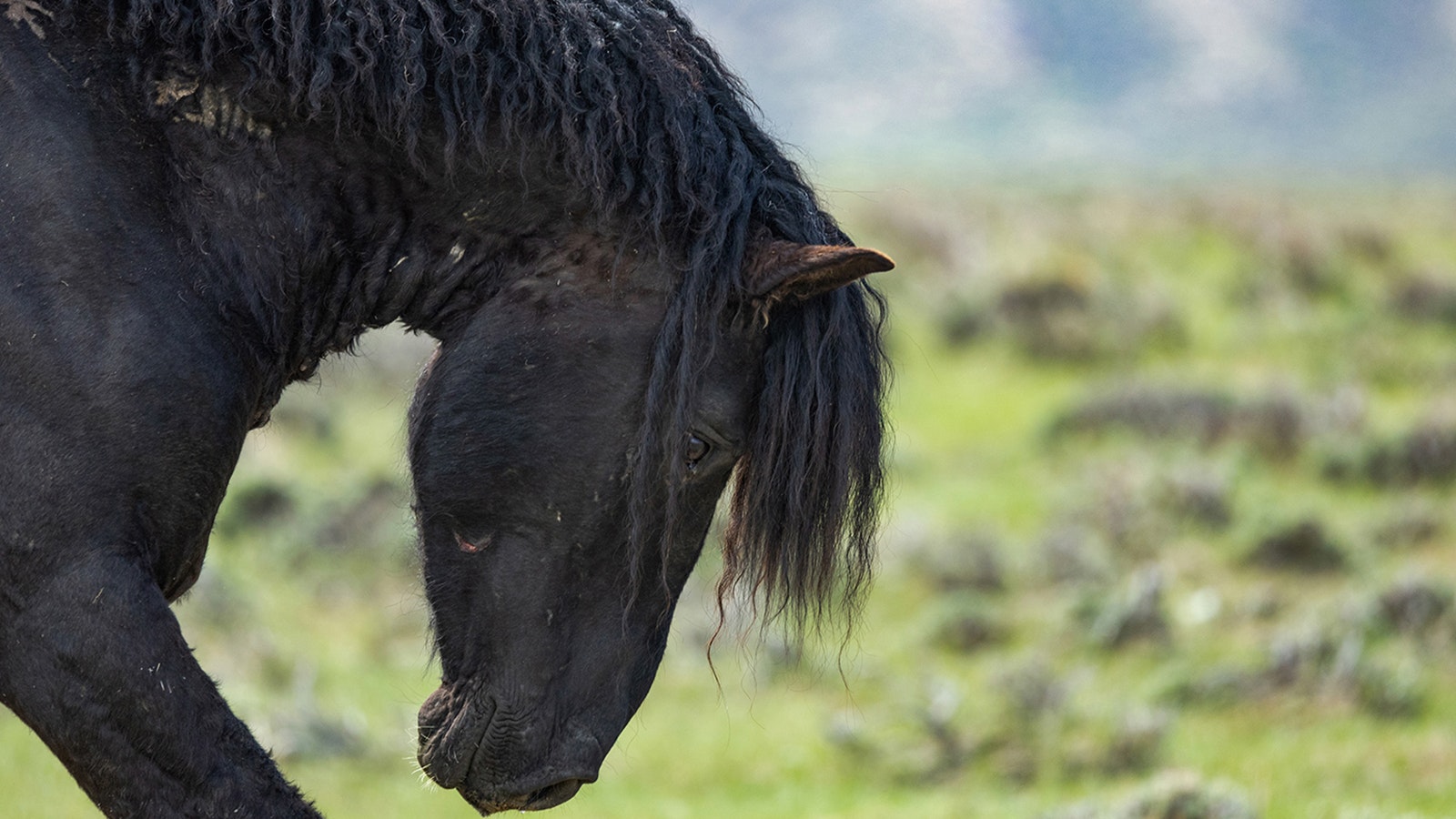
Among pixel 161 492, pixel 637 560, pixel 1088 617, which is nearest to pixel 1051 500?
pixel 1088 617

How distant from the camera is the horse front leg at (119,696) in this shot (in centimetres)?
258

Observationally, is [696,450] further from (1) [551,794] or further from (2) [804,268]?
(1) [551,794]

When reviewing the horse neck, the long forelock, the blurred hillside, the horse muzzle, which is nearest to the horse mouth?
the horse muzzle

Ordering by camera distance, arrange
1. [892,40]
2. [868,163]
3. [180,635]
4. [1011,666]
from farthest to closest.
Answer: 1. [892,40]
2. [868,163]
3. [1011,666]
4. [180,635]

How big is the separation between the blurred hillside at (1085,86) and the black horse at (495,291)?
5128 inches

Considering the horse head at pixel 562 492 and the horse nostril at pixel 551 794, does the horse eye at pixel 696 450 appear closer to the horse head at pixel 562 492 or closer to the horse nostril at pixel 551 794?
the horse head at pixel 562 492

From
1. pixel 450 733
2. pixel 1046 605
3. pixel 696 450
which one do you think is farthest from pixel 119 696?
pixel 1046 605

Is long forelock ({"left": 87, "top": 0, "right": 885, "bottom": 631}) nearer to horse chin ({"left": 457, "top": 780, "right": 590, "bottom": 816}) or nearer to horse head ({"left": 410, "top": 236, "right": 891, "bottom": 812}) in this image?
horse head ({"left": 410, "top": 236, "right": 891, "bottom": 812})

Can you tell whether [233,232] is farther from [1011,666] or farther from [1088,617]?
[1088,617]

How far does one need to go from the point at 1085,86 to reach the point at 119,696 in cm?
18630

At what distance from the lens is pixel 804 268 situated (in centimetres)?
285

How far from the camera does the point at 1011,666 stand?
680 cm

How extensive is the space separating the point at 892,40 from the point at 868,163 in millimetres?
30308

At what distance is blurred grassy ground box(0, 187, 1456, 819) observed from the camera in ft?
19.6
